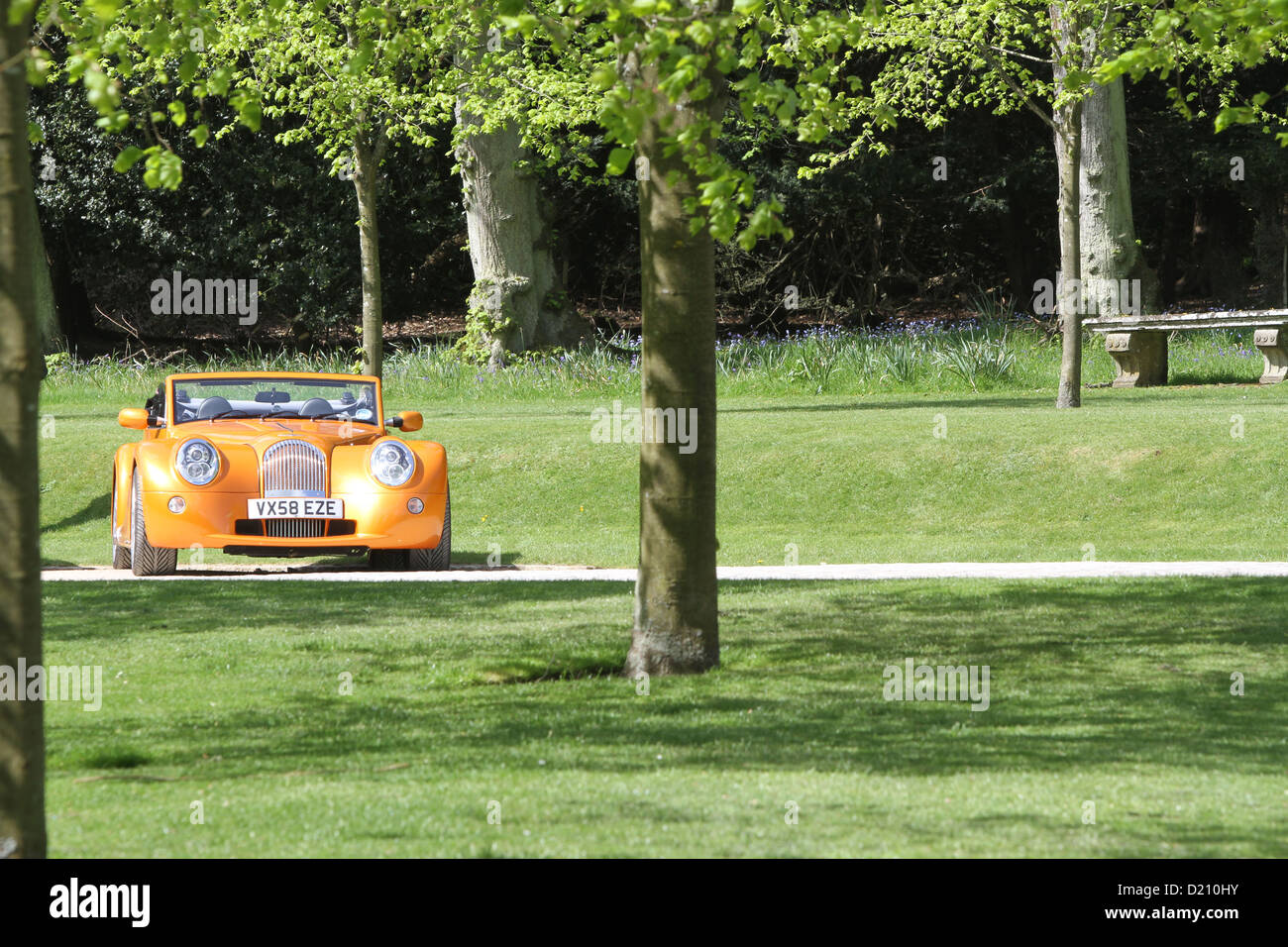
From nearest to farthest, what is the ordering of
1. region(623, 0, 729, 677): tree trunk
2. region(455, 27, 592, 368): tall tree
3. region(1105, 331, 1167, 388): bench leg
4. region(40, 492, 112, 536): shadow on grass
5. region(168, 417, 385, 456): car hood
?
region(623, 0, 729, 677): tree trunk < region(168, 417, 385, 456): car hood < region(40, 492, 112, 536): shadow on grass < region(1105, 331, 1167, 388): bench leg < region(455, 27, 592, 368): tall tree

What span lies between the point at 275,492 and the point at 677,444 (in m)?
4.46

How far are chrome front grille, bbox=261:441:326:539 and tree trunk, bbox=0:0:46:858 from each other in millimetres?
7097

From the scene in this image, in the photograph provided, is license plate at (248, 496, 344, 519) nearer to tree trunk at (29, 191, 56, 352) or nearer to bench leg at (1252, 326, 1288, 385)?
bench leg at (1252, 326, 1288, 385)

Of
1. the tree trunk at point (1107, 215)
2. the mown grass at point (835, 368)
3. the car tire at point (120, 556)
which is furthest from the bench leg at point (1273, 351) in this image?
the car tire at point (120, 556)

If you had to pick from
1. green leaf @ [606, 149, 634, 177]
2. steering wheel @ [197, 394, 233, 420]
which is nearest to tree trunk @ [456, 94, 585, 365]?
steering wheel @ [197, 394, 233, 420]

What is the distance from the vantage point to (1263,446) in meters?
14.3

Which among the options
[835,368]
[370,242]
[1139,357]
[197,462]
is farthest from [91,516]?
[1139,357]

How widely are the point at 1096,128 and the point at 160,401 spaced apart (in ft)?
52.5

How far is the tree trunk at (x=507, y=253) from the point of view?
24.3 m

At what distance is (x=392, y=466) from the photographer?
446 inches

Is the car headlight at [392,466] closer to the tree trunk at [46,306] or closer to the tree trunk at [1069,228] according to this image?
the tree trunk at [1069,228]

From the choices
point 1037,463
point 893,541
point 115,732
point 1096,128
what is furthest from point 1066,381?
point 115,732

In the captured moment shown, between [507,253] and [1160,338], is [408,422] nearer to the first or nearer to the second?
[1160,338]

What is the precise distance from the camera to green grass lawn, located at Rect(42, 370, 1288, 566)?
13062 millimetres
